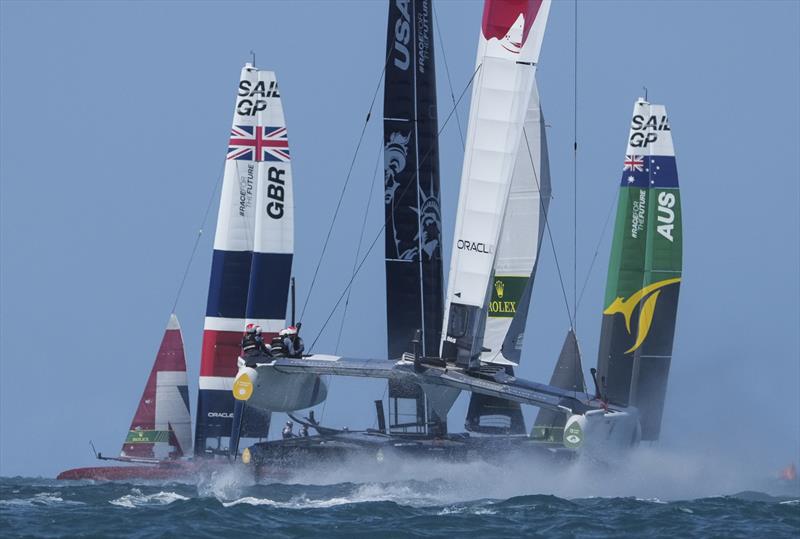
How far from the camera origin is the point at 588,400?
1071 inches

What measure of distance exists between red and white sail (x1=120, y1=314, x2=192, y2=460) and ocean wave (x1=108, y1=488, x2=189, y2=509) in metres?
8.43

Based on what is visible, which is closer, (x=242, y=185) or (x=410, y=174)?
(x=410, y=174)

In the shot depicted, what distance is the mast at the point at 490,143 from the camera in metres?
26.4

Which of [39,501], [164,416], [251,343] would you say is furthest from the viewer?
[164,416]

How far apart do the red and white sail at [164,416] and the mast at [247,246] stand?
1.46 feet

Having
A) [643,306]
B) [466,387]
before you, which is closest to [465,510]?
[466,387]

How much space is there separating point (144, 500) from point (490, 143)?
7.09 m

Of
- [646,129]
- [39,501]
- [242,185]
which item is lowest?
[39,501]

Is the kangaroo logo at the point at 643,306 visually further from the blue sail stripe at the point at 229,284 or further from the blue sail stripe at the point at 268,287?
the blue sail stripe at the point at 229,284

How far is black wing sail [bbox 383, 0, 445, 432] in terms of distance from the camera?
30.8 meters

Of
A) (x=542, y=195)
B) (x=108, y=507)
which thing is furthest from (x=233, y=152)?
(x=108, y=507)

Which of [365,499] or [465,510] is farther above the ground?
[465,510]

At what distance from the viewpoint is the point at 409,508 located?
2300 centimetres

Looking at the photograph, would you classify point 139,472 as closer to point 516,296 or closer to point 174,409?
point 174,409
